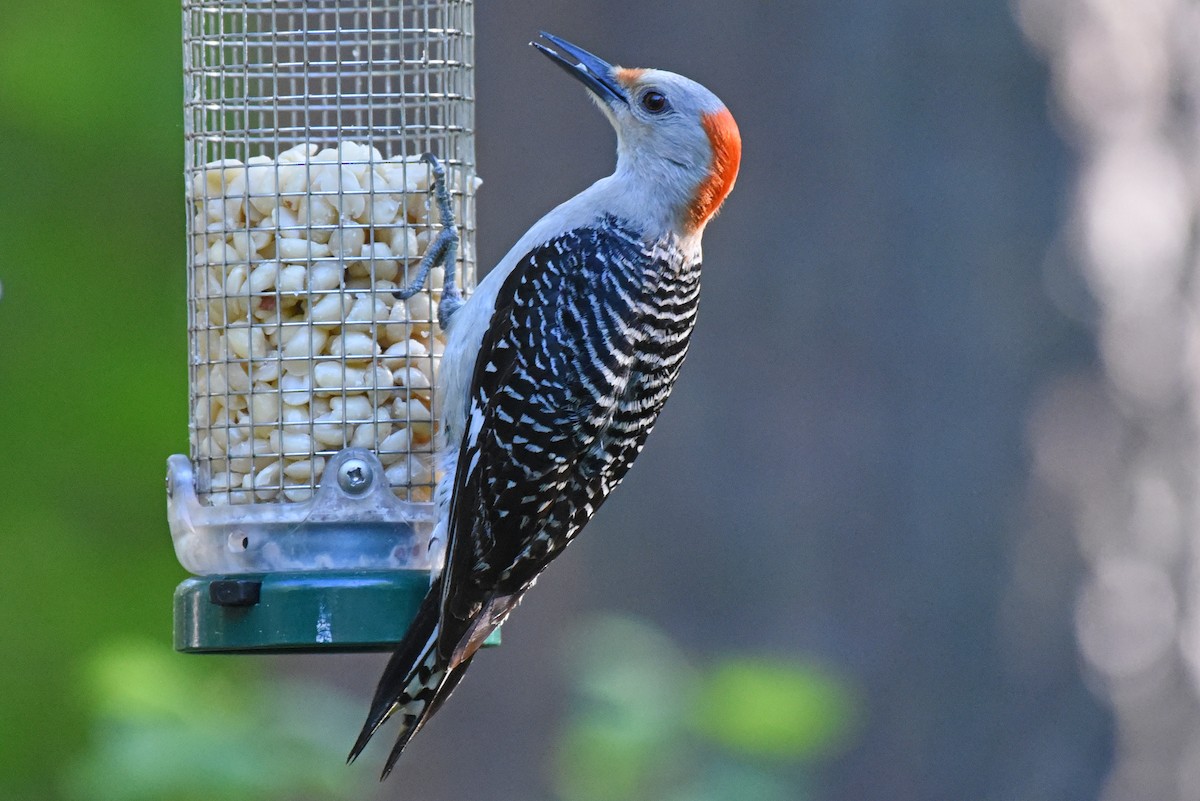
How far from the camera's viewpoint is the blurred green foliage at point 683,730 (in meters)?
5.77

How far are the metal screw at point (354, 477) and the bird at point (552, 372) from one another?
0.20 metres

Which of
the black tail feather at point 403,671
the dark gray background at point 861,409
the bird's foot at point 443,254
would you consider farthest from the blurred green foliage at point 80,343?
the black tail feather at point 403,671

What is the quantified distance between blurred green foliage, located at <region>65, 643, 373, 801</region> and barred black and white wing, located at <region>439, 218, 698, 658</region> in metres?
1.32

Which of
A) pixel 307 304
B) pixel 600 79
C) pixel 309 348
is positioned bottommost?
pixel 309 348

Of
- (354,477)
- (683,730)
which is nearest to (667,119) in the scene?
(354,477)

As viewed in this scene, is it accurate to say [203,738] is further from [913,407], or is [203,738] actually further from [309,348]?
[913,407]

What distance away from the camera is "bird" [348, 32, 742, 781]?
4.37 meters

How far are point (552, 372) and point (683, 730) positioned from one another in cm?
186

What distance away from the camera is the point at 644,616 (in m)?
6.75

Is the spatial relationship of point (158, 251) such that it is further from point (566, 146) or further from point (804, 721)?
point (804, 721)

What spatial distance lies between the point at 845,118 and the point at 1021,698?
2382 millimetres

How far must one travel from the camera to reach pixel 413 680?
4328 mm

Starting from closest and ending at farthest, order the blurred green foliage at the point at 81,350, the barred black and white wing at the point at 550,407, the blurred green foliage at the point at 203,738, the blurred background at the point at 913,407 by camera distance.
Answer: the barred black and white wing at the point at 550,407 → the blurred green foliage at the point at 203,738 → the blurred background at the point at 913,407 → the blurred green foliage at the point at 81,350

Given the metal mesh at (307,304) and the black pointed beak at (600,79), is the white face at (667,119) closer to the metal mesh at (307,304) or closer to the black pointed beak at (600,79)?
the black pointed beak at (600,79)
